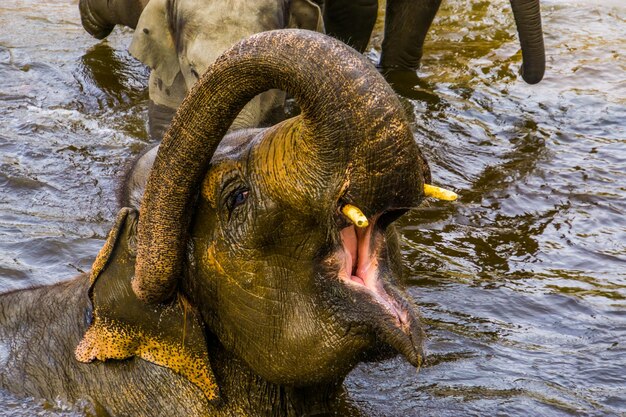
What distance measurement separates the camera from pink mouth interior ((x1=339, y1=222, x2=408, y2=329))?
10.0 ft

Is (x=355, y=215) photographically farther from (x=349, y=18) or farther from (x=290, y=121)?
(x=349, y=18)

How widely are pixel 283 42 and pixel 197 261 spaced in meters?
0.81

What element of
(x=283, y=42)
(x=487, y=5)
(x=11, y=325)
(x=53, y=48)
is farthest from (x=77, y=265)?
(x=487, y=5)

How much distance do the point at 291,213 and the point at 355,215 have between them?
32cm

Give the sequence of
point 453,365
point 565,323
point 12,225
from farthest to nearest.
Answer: point 12,225 → point 565,323 → point 453,365

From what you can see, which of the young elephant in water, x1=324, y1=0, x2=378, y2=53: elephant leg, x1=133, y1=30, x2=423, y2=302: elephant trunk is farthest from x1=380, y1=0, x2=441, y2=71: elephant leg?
x1=133, y1=30, x2=423, y2=302: elephant trunk

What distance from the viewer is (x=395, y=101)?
9.27 feet

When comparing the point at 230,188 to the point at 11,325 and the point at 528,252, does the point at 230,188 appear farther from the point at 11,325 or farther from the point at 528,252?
the point at 528,252

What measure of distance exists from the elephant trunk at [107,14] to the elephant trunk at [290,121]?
6583 millimetres

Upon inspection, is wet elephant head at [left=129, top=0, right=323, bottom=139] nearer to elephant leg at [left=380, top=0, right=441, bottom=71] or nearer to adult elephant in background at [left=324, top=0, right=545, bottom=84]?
adult elephant in background at [left=324, top=0, right=545, bottom=84]

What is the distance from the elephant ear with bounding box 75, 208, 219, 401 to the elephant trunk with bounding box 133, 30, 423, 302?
179 millimetres

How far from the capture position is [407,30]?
10359 mm

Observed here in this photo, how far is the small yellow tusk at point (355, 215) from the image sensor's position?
9.31 feet

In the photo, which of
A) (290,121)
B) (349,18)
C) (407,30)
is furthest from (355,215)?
(407,30)
